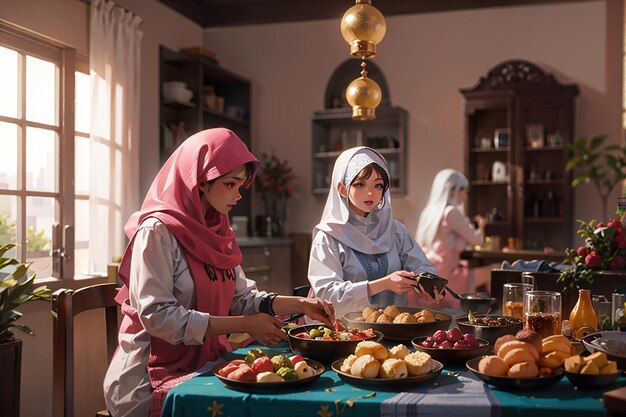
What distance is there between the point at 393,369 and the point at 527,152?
5.17 metres

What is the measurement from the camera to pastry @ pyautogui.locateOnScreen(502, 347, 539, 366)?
1562mm

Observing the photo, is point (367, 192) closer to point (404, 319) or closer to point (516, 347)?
point (404, 319)

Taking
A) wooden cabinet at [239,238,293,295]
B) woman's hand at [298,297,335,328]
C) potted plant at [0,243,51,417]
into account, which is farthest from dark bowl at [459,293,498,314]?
wooden cabinet at [239,238,293,295]

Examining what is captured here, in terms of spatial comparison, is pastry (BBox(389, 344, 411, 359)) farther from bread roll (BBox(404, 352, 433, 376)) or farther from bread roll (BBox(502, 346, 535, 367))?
bread roll (BBox(502, 346, 535, 367))

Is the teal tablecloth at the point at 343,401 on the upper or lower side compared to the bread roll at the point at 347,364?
lower

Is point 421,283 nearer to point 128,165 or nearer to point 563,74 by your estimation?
point 128,165

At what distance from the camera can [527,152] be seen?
6.30 metres

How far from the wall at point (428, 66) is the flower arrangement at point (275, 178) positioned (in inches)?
8.6

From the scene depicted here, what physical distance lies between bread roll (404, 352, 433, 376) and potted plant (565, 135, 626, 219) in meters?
4.74

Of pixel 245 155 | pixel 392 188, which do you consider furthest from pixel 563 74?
pixel 245 155

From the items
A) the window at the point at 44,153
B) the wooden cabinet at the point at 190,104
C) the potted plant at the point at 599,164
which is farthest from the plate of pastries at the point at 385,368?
the potted plant at the point at 599,164

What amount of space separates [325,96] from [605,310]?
5.04 metres

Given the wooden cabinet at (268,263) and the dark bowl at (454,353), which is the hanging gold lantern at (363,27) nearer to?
the dark bowl at (454,353)

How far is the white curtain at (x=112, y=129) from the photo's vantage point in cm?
456
